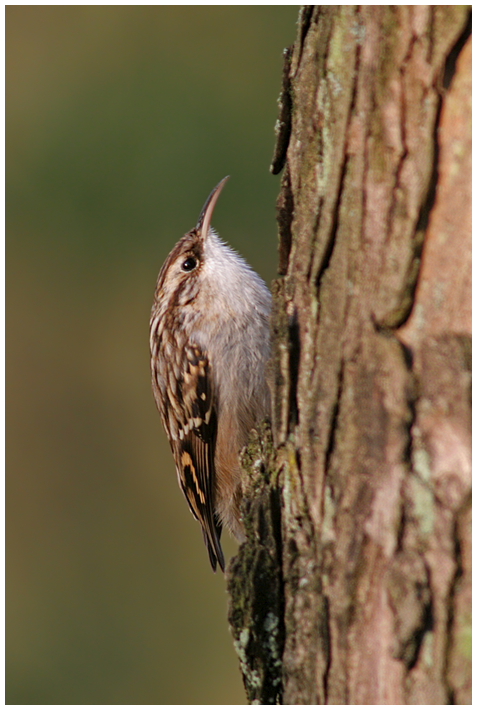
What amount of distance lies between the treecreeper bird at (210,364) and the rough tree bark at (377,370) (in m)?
0.99

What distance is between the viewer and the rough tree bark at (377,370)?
1.29 metres

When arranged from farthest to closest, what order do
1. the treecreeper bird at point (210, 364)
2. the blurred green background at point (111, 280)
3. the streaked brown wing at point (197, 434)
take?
1. the blurred green background at point (111, 280)
2. the streaked brown wing at point (197, 434)
3. the treecreeper bird at point (210, 364)

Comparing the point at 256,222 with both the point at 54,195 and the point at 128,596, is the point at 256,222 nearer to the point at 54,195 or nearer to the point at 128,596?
the point at 54,195

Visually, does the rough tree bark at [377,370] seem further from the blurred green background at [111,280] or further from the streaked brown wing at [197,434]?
the blurred green background at [111,280]

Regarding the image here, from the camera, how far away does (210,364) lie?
2703 mm

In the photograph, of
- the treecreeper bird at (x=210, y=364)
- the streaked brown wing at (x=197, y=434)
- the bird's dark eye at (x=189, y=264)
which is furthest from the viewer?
the bird's dark eye at (x=189, y=264)

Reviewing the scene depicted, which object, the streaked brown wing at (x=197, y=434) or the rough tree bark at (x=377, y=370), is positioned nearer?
the rough tree bark at (x=377, y=370)

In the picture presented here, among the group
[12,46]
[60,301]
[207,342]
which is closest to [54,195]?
[60,301]

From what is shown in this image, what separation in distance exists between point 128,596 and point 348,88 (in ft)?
15.9

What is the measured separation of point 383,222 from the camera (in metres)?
1.39

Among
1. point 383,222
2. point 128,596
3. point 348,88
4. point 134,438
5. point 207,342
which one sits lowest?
point 128,596

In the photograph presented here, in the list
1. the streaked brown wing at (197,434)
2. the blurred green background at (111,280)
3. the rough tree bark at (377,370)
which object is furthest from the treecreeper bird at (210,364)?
the blurred green background at (111,280)

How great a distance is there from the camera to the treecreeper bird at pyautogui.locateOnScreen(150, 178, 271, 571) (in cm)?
262

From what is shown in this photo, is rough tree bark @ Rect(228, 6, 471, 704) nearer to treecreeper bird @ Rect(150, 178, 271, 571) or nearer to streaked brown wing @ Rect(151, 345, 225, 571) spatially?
treecreeper bird @ Rect(150, 178, 271, 571)
